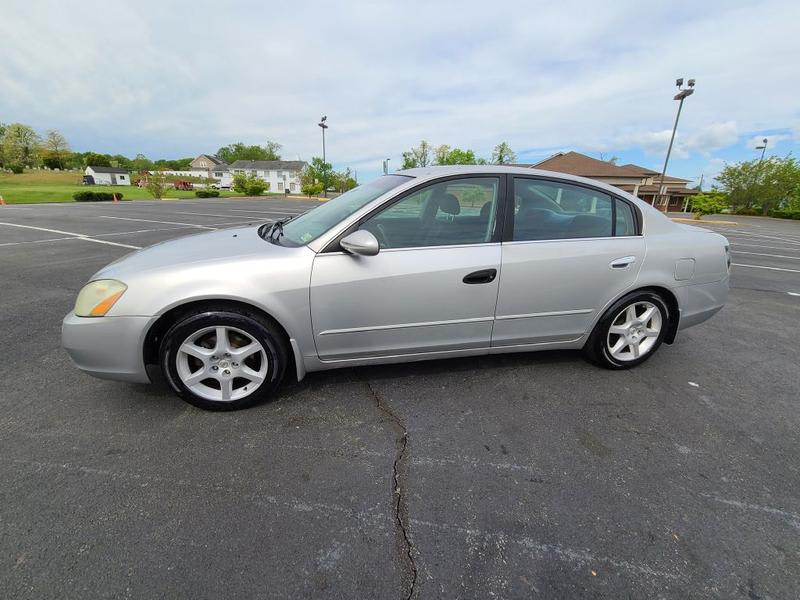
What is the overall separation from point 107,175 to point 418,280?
99.7 m

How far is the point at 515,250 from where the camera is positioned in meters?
2.59

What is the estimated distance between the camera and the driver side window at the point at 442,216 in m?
2.51

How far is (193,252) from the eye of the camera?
2.47 meters

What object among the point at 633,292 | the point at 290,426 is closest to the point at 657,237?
the point at 633,292

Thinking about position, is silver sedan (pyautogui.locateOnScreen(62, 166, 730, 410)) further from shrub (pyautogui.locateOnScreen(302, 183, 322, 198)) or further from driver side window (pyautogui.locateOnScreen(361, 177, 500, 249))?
shrub (pyautogui.locateOnScreen(302, 183, 322, 198))

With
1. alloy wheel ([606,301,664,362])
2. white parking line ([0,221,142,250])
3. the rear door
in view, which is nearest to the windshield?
the rear door

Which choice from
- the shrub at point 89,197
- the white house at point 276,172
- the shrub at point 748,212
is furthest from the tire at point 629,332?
the white house at point 276,172

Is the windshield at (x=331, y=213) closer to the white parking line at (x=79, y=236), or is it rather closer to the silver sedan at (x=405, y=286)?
the silver sedan at (x=405, y=286)

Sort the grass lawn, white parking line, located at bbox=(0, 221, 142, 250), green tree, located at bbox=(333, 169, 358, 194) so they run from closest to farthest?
white parking line, located at bbox=(0, 221, 142, 250), the grass lawn, green tree, located at bbox=(333, 169, 358, 194)

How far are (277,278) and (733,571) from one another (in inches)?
99.7

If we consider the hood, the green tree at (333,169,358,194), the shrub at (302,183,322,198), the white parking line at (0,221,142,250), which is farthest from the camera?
the green tree at (333,169,358,194)

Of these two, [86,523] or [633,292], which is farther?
[633,292]

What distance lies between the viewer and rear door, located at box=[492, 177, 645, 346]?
103 inches

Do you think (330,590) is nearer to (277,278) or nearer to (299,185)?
(277,278)
